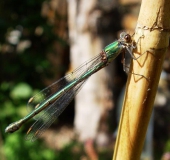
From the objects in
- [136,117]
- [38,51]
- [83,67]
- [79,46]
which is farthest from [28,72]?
[136,117]

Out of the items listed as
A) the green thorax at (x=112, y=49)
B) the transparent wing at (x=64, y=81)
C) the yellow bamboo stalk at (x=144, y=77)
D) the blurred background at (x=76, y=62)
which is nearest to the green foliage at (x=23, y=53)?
the blurred background at (x=76, y=62)

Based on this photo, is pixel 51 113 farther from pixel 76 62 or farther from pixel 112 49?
pixel 76 62

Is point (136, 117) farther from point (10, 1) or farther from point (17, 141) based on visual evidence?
point (10, 1)

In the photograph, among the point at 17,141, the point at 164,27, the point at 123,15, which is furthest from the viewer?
the point at 123,15

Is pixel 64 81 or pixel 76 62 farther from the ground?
pixel 64 81

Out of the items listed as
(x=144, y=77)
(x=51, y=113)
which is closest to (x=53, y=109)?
(x=51, y=113)

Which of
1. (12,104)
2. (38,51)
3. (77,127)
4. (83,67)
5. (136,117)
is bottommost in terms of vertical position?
(77,127)

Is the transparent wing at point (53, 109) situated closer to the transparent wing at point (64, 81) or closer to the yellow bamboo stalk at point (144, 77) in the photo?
the transparent wing at point (64, 81)
